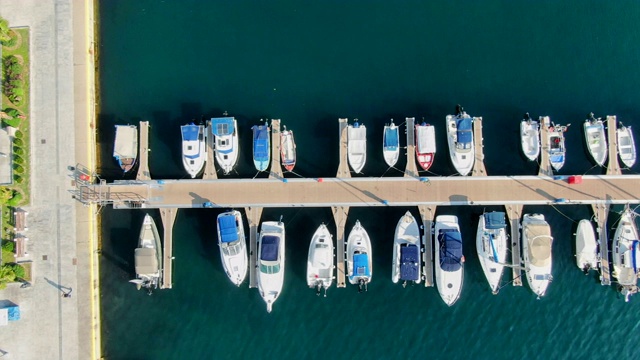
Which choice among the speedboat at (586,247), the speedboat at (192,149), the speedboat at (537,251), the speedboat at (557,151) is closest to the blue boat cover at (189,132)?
the speedboat at (192,149)

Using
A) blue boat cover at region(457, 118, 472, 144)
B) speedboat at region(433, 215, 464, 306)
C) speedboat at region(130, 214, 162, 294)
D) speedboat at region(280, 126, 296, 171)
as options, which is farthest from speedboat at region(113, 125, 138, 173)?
blue boat cover at region(457, 118, 472, 144)

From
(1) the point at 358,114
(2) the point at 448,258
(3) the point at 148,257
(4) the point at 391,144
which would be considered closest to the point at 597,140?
(2) the point at 448,258

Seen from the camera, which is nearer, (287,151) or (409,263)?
(409,263)

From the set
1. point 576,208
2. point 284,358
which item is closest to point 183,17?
point 284,358

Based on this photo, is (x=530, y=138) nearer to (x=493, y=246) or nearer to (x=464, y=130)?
(x=464, y=130)

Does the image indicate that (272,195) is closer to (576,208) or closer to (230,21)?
(230,21)
